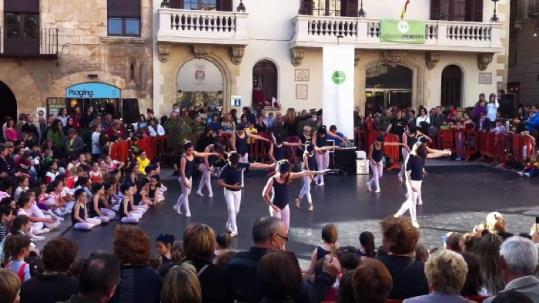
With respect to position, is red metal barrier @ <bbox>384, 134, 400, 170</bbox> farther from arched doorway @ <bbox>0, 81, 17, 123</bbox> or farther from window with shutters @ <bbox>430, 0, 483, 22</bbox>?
arched doorway @ <bbox>0, 81, 17, 123</bbox>

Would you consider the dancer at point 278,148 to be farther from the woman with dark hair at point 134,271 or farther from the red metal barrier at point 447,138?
the woman with dark hair at point 134,271

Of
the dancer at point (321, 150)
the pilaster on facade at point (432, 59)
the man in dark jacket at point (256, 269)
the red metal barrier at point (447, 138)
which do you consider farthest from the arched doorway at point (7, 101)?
the man in dark jacket at point (256, 269)

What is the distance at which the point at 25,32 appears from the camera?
27.1 meters

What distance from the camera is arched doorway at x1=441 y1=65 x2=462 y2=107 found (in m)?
31.4

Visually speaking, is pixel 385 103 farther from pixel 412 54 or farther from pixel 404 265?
pixel 404 265

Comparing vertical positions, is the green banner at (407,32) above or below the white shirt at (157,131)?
above

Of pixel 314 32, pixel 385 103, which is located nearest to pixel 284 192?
pixel 314 32

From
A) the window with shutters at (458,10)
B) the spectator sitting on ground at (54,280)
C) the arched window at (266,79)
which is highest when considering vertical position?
the window with shutters at (458,10)

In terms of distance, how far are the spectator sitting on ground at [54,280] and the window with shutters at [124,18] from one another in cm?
2380

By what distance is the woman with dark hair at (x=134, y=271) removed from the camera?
4.95m

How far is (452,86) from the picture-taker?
31.5 meters

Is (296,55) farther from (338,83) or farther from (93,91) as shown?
(93,91)

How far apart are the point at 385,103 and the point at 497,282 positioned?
1031 inches

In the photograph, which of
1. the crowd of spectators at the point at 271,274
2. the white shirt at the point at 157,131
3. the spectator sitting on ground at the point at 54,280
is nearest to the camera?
the crowd of spectators at the point at 271,274
